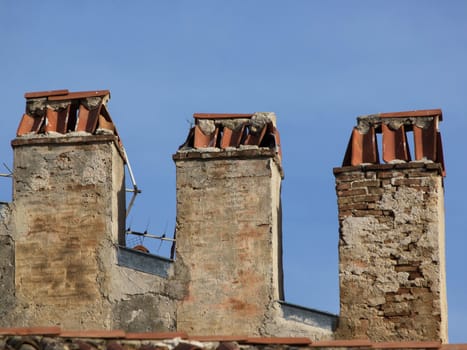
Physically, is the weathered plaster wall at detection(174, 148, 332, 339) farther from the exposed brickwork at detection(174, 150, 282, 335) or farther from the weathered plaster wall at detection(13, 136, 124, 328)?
the weathered plaster wall at detection(13, 136, 124, 328)

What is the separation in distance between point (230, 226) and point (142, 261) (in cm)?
114

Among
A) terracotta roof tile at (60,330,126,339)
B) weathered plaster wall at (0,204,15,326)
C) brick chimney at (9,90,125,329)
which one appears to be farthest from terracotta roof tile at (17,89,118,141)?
terracotta roof tile at (60,330,126,339)

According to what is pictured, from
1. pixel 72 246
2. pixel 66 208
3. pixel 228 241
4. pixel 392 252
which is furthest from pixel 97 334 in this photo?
pixel 392 252

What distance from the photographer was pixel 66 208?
75.6ft

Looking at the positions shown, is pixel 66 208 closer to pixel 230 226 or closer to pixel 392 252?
pixel 230 226

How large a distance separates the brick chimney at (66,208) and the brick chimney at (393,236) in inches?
105

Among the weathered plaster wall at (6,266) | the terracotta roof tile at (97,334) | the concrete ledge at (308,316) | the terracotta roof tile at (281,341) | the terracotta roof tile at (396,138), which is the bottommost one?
the terracotta roof tile at (281,341)

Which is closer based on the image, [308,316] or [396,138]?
[308,316]

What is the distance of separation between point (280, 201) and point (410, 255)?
1.82 meters

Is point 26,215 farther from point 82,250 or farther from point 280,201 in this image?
point 280,201

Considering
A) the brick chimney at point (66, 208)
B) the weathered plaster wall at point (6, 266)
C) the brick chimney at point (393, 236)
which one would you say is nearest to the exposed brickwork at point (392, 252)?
the brick chimney at point (393, 236)

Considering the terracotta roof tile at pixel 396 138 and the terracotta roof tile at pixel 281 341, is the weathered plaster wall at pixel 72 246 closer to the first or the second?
the terracotta roof tile at pixel 396 138

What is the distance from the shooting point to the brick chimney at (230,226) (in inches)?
878

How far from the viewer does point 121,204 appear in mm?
23422
